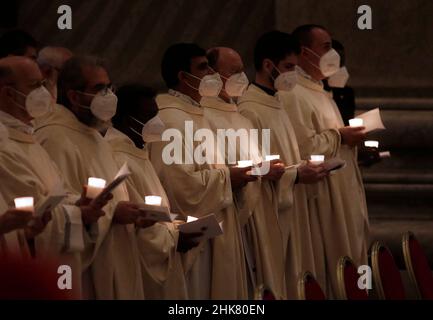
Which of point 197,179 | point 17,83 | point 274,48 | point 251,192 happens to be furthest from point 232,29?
point 17,83

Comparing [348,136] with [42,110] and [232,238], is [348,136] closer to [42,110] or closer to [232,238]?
[232,238]

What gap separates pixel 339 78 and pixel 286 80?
2.50 feet

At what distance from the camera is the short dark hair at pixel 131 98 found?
6984 mm

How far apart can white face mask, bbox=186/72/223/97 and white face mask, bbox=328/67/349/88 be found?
64.6 inches

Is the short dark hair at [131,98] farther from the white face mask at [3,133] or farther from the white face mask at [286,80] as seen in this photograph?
the white face mask at [286,80]

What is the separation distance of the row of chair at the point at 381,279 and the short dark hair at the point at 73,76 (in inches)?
58.8

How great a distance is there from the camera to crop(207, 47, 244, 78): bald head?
818cm

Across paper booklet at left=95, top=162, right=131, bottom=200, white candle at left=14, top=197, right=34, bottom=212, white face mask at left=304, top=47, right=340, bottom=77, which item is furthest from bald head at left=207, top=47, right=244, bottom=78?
white candle at left=14, top=197, right=34, bottom=212

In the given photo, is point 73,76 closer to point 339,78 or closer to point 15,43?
point 15,43

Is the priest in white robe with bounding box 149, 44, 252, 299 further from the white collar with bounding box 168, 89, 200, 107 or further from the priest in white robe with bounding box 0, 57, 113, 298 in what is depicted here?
the priest in white robe with bounding box 0, 57, 113, 298

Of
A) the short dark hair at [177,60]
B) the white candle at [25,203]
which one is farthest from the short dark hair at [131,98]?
the white candle at [25,203]

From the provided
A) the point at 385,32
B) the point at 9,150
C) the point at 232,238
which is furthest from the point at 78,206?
the point at 385,32

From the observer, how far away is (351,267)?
6.36 m
